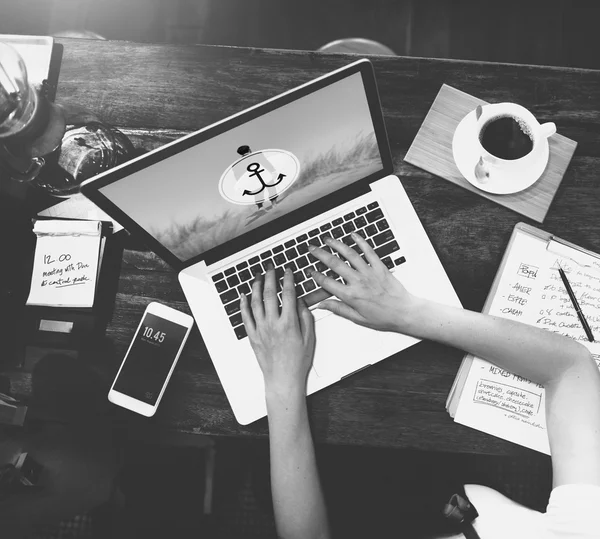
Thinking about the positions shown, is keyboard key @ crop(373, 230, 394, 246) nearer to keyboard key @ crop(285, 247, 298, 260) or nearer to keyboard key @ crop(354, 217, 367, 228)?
keyboard key @ crop(354, 217, 367, 228)

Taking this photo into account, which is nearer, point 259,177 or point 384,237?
point 259,177

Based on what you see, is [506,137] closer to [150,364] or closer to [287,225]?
[287,225]

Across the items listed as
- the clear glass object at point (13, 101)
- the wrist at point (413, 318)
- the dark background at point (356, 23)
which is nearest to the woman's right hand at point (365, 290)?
the wrist at point (413, 318)

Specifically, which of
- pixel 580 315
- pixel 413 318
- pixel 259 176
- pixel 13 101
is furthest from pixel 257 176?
pixel 580 315

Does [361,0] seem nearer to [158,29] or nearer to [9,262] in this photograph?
[158,29]

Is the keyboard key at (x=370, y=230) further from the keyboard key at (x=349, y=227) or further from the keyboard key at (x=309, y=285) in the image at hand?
the keyboard key at (x=309, y=285)

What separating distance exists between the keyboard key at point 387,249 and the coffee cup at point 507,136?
0.73 feet

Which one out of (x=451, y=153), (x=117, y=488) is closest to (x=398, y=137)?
(x=451, y=153)

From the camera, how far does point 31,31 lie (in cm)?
170

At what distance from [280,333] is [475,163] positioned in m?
0.50

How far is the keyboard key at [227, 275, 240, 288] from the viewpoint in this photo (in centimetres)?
95

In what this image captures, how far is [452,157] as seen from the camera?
975 millimetres

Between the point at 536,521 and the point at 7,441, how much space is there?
3.58 ft

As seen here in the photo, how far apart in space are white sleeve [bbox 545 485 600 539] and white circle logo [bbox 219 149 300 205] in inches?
27.3
